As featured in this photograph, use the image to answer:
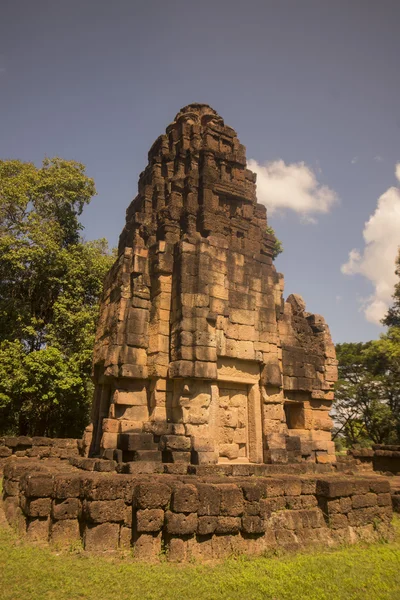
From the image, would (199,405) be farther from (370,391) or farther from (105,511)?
(370,391)

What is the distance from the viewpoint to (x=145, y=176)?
13.9m

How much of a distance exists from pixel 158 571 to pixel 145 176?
38.7 feet

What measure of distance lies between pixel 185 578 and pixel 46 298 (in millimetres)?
17555

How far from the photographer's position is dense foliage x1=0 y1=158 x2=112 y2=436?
55.3ft

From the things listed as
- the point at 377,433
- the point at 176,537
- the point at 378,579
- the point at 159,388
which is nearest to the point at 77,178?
the point at 159,388

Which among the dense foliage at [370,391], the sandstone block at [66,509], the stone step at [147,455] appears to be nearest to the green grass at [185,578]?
the sandstone block at [66,509]

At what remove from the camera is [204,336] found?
9711 mm

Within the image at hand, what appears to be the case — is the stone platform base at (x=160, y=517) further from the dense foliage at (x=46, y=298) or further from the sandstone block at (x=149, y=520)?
the dense foliage at (x=46, y=298)

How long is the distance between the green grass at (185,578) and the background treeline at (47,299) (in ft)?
37.8

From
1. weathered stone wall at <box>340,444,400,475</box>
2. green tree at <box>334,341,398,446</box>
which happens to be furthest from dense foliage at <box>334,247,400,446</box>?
weathered stone wall at <box>340,444,400,475</box>

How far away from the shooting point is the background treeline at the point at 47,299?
55.3ft

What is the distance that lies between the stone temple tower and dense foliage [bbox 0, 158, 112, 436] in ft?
20.0

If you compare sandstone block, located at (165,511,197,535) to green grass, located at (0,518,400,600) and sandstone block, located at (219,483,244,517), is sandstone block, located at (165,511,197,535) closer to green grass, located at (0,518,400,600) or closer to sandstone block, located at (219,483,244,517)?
green grass, located at (0,518,400,600)

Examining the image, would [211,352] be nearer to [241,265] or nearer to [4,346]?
[241,265]
